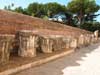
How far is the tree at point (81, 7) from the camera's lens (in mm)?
51500

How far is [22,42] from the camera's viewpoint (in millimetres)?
6414

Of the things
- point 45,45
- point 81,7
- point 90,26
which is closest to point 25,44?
point 45,45

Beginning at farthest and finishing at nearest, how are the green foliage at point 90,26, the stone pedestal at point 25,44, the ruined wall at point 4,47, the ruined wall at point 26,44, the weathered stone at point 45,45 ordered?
the green foliage at point 90,26
the weathered stone at point 45,45
the stone pedestal at point 25,44
the ruined wall at point 26,44
the ruined wall at point 4,47

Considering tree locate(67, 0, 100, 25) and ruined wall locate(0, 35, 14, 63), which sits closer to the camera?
ruined wall locate(0, 35, 14, 63)

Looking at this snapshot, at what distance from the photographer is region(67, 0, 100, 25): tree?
5150 centimetres

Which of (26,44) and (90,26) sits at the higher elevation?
(26,44)

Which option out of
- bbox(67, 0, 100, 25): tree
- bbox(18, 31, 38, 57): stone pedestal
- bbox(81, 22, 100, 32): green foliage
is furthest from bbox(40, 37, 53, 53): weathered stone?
bbox(67, 0, 100, 25): tree

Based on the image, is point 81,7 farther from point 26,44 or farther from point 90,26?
point 26,44

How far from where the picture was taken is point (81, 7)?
52094 millimetres

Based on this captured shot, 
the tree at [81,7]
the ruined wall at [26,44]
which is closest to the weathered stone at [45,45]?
the ruined wall at [26,44]

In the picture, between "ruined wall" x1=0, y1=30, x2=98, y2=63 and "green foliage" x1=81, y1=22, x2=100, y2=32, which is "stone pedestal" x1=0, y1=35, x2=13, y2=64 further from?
"green foliage" x1=81, y1=22, x2=100, y2=32

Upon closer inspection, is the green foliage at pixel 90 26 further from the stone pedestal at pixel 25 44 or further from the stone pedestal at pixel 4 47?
the stone pedestal at pixel 4 47

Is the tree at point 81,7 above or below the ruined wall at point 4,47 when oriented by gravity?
above

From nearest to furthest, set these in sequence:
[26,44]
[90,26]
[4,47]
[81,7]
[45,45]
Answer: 1. [4,47]
2. [26,44]
3. [45,45]
4. [90,26]
5. [81,7]
